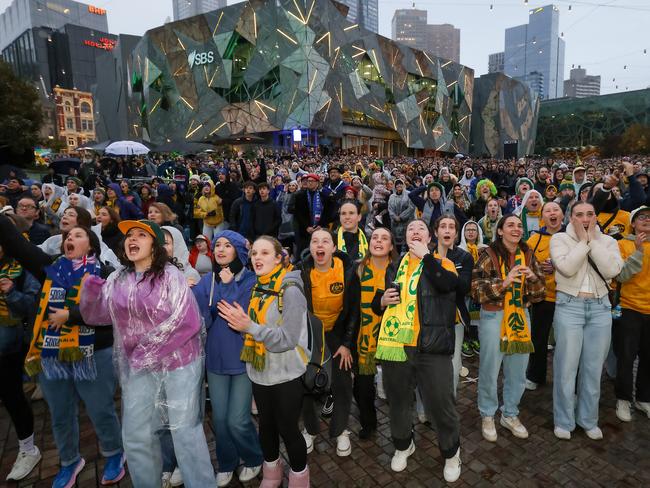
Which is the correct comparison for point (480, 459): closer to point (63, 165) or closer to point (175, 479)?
point (175, 479)

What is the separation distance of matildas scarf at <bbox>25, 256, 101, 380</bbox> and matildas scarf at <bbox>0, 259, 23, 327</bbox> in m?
0.39

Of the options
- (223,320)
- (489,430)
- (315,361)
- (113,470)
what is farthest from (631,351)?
(113,470)

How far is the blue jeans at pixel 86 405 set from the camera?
124 inches

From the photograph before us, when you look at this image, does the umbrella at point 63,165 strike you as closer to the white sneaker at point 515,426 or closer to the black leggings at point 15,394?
the black leggings at point 15,394

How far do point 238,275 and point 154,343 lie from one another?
77 centimetres

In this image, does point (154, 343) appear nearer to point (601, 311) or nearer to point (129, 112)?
point (601, 311)

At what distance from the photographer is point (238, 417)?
3092 millimetres

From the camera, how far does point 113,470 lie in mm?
3314

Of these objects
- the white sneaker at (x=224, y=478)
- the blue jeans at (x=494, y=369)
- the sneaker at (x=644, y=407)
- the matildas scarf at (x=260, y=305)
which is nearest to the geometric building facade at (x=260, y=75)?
the blue jeans at (x=494, y=369)

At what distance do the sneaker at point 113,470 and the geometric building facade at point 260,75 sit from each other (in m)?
33.1

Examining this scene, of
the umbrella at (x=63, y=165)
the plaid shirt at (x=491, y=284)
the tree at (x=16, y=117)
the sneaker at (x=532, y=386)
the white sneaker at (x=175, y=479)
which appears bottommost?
the sneaker at (x=532, y=386)

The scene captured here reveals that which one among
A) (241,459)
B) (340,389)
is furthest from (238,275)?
(241,459)

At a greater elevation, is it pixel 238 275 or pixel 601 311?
pixel 238 275

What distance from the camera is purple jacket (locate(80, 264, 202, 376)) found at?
269 centimetres
